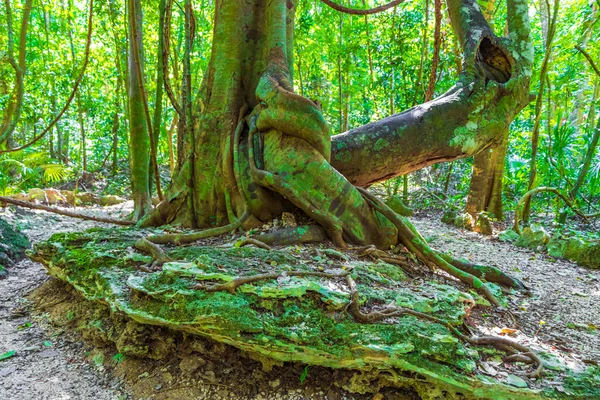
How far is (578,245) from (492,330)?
314 centimetres

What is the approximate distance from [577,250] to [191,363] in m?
4.49

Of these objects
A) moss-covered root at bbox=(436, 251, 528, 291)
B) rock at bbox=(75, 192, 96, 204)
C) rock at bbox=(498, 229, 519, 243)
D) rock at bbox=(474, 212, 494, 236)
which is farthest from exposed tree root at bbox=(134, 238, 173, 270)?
rock at bbox=(75, 192, 96, 204)

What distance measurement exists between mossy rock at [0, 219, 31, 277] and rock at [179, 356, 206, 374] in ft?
7.87

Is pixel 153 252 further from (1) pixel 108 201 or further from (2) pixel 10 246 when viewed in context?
(1) pixel 108 201

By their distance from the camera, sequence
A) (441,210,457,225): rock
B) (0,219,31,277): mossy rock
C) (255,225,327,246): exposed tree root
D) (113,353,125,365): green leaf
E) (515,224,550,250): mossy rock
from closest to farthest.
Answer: (113,353,125,365): green leaf → (255,225,327,246): exposed tree root → (0,219,31,277): mossy rock → (515,224,550,250): mossy rock → (441,210,457,225): rock

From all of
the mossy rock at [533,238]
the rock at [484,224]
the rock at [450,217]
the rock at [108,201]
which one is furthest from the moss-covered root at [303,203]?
the rock at [108,201]

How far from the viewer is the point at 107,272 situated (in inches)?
86.2

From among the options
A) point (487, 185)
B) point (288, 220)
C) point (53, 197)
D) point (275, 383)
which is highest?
point (487, 185)

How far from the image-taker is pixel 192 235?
108 inches

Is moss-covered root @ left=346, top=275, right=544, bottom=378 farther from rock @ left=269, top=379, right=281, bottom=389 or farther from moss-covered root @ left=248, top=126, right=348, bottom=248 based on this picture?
moss-covered root @ left=248, top=126, right=348, bottom=248

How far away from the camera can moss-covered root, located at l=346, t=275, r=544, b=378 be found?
67.3 inches

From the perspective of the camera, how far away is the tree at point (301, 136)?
9.16 ft

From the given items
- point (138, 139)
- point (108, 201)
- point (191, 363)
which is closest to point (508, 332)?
point (191, 363)

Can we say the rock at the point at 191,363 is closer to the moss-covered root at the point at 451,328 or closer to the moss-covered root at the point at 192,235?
the moss-covered root at the point at 451,328
